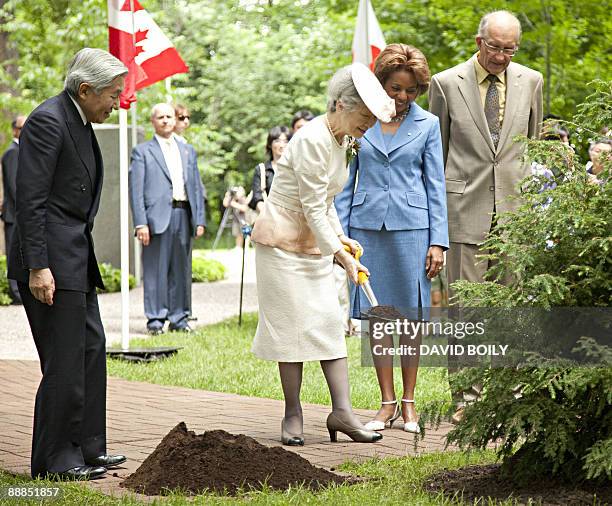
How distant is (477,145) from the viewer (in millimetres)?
7406

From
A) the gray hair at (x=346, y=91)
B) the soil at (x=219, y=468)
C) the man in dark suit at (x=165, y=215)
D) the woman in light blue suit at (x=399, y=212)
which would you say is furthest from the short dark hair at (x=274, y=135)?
the soil at (x=219, y=468)

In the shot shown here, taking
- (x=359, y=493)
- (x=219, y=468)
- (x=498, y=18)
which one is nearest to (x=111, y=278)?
(x=498, y=18)

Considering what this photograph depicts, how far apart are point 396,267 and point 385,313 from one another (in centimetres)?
29

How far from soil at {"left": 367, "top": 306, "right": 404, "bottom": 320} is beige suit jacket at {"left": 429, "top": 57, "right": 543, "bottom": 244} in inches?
25.8

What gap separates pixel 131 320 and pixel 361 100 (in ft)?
28.6

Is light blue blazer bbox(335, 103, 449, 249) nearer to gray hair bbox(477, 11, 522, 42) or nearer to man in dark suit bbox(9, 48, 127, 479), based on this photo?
gray hair bbox(477, 11, 522, 42)

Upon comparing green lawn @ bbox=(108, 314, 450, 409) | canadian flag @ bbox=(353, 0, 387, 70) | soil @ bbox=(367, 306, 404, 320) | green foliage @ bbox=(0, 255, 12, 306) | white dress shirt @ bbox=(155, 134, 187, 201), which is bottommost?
green foliage @ bbox=(0, 255, 12, 306)

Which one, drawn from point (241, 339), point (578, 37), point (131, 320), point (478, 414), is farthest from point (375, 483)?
point (578, 37)

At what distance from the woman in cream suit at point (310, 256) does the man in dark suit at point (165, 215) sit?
20.1ft

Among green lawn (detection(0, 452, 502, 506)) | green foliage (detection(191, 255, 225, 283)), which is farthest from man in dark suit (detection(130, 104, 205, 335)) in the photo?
green foliage (detection(191, 255, 225, 283))

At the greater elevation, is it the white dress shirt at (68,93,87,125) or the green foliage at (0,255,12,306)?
the white dress shirt at (68,93,87,125)

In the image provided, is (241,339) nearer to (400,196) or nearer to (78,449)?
(400,196)

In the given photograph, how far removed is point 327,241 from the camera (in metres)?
6.45

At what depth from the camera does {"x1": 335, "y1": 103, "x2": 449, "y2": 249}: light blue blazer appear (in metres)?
7.12
